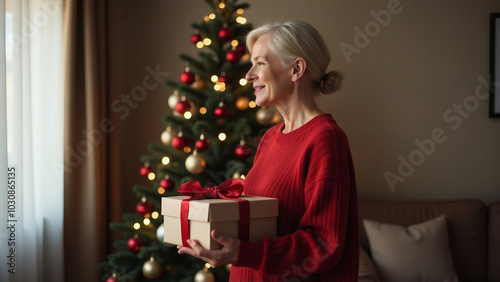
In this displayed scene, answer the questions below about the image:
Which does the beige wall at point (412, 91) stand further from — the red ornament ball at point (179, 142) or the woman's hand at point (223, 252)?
the woman's hand at point (223, 252)

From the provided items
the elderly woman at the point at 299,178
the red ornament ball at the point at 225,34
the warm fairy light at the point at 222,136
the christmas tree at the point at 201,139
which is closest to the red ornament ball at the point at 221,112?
the christmas tree at the point at 201,139

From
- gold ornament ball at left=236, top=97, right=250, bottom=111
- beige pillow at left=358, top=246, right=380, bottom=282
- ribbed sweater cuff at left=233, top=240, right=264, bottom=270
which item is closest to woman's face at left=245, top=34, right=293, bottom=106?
ribbed sweater cuff at left=233, top=240, right=264, bottom=270

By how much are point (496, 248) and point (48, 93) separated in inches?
117

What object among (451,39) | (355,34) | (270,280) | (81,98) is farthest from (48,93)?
(451,39)

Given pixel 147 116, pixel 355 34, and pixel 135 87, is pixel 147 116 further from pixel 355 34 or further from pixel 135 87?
pixel 355 34

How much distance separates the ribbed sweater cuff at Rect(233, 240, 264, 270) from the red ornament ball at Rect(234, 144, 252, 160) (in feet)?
5.18

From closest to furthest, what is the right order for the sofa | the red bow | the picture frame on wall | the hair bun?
the red bow, the hair bun, the sofa, the picture frame on wall

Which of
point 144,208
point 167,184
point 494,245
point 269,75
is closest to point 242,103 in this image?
point 167,184

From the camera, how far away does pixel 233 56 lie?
9.59 feet

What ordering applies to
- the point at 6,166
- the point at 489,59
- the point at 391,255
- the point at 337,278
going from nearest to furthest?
the point at 337,278, the point at 6,166, the point at 391,255, the point at 489,59

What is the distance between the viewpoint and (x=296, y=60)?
4.63 feet

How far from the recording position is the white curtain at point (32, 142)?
2.80 meters

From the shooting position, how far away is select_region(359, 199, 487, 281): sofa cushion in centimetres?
340

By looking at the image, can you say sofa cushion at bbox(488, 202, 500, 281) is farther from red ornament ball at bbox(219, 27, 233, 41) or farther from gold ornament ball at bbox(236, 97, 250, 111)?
red ornament ball at bbox(219, 27, 233, 41)
